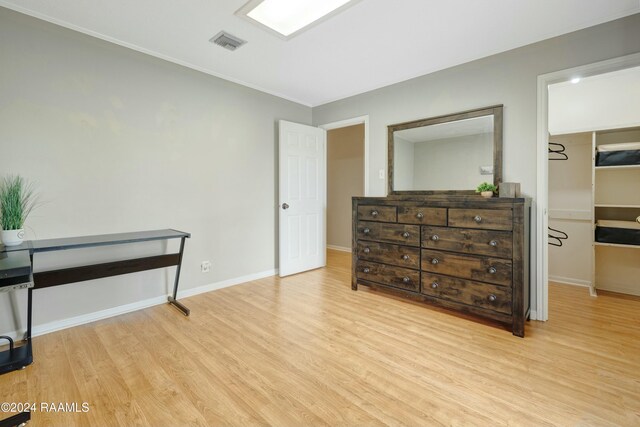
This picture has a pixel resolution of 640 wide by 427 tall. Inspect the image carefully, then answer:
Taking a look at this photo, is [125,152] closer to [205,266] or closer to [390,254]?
[205,266]

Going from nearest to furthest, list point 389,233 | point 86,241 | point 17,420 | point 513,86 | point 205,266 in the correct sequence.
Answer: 1. point 17,420
2. point 86,241
3. point 513,86
4. point 389,233
5. point 205,266

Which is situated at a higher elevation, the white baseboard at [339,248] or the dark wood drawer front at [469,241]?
the dark wood drawer front at [469,241]

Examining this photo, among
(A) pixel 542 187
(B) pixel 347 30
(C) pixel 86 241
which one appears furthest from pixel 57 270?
(A) pixel 542 187

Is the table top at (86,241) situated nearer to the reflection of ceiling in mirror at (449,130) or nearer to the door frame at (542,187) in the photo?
the reflection of ceiling in mirror at (449,130)

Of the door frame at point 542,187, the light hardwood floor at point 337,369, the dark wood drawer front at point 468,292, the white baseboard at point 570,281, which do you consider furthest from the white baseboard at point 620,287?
the dark wood drawer front at point 468,292

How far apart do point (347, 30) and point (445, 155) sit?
1566 mm

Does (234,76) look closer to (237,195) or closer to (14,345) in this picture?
(237,195)

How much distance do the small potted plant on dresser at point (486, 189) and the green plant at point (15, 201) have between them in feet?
11.9

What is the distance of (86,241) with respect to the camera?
2.19 metres

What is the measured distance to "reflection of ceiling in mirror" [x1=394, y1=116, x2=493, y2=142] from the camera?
2.77 metres

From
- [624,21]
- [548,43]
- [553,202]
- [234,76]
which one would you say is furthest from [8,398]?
[553,202]

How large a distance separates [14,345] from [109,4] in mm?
2555

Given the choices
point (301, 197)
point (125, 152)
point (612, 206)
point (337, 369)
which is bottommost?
point (337, 369)

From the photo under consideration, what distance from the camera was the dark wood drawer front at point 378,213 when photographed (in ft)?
9.57
